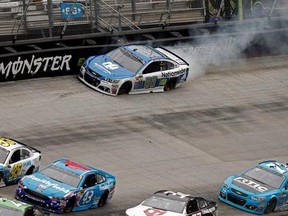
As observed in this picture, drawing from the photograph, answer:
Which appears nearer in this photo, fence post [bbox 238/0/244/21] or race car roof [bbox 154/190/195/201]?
race car roof [bbox 154/190/195/201]

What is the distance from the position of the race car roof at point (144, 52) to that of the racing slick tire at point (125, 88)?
1.17 metres

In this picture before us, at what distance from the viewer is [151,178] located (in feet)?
104

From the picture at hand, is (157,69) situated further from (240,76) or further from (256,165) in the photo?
(256,165)

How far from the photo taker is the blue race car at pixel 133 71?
39.0 metres

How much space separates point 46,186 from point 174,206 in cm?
322

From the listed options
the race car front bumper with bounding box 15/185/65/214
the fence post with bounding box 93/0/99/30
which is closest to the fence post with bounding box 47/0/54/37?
the fence post with bounding box 93/0/99/30

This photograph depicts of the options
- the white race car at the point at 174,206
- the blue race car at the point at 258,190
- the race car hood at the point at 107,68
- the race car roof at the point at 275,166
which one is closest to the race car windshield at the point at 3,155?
the white race car at the point at 174,206

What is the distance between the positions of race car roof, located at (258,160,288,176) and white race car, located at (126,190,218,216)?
10.1 ft

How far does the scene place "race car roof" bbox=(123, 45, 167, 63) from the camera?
131ft

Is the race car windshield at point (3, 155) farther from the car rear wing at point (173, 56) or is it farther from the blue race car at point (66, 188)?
the car rear wing at point (173, 56)

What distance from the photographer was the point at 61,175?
29141mm

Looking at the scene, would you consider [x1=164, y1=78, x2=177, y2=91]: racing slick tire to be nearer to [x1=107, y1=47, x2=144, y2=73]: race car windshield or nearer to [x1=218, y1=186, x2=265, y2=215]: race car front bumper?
[x1=107, y1=47, x2=144, y2=73]: race car windshield

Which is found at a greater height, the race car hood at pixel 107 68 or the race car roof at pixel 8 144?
the race car roof at pixel 8 144

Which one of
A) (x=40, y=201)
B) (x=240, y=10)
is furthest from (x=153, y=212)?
(x=240, y=10)
